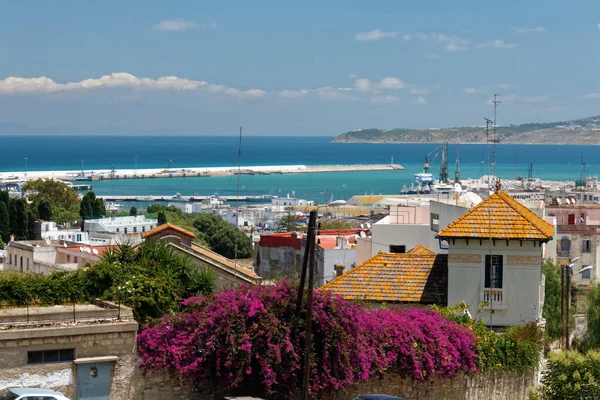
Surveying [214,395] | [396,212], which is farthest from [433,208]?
[214,395]

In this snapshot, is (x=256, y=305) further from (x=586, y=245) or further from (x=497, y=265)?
(x=586, y=245)

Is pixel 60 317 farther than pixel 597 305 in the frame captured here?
No

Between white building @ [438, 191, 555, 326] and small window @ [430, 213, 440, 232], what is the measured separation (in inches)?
428

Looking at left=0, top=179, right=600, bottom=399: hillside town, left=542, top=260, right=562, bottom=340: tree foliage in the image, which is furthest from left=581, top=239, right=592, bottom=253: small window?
left=0, top=179, right=600, bottom=399: hillside town

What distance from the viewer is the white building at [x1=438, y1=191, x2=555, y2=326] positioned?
20.3 meters

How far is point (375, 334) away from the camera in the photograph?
56.8ft

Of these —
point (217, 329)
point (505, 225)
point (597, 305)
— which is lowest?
point (597, 305)

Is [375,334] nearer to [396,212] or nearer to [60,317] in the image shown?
[60,317]

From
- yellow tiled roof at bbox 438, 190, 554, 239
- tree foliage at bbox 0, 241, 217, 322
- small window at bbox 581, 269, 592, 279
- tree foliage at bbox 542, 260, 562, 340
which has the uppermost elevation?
yellow tiled roof at bbox 438, 190, 554, 239

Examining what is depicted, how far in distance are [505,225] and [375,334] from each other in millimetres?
4618

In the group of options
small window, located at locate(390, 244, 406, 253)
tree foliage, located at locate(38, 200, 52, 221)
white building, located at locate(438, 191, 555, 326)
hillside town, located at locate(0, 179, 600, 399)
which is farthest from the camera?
tree foliage, located at locate(38, 200, 52, 221)

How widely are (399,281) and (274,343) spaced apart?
6.06 meters

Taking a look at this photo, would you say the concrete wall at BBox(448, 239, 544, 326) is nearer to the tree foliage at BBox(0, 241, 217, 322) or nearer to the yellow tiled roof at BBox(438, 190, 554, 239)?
the yellow tiled roof at BBox(438, 190, 554, 239)

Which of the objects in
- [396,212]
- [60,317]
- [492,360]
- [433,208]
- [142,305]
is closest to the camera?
[60,317]
